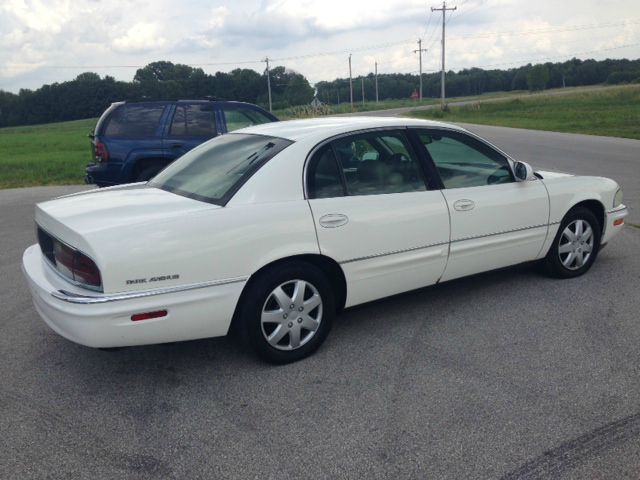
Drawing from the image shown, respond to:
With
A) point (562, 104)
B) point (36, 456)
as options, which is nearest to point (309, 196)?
point (36, 456)

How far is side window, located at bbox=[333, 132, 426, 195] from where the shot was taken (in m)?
4.00

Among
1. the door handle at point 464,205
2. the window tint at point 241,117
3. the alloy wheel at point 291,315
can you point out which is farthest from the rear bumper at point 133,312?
the window tint at point 241,117

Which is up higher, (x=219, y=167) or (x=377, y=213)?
(x=219, y=167)

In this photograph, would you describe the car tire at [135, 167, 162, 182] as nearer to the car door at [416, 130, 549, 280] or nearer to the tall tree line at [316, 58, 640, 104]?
the car door at [416, 130, 549, 280]

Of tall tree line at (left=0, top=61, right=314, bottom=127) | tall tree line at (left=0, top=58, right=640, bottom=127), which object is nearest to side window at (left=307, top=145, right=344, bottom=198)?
tall tree line at (left=0, top=58, right=640, bottom=127)

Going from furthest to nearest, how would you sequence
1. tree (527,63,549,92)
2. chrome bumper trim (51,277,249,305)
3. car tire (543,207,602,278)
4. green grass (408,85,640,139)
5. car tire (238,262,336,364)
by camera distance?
tree (527,63,549,92) < green grass (408,85,640,139) < car tire (543,207,602,278) < car tire (238,262,336,364) < chrome bumper trim (51,277,249,305)

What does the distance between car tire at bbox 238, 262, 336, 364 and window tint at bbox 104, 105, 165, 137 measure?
226 inches

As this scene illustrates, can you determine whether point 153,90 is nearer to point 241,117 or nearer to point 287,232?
point 241,117

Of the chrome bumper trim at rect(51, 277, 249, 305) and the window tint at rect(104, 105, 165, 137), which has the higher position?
the window tint at rect(104, 105, 165, 137)

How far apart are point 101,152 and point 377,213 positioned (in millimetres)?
5868

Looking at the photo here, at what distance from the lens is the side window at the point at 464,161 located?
442cm

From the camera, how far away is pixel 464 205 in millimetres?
4355

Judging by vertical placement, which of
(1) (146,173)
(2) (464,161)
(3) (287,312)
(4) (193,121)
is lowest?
(3) (287,312)

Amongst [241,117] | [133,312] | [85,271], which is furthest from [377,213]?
[241,117]
